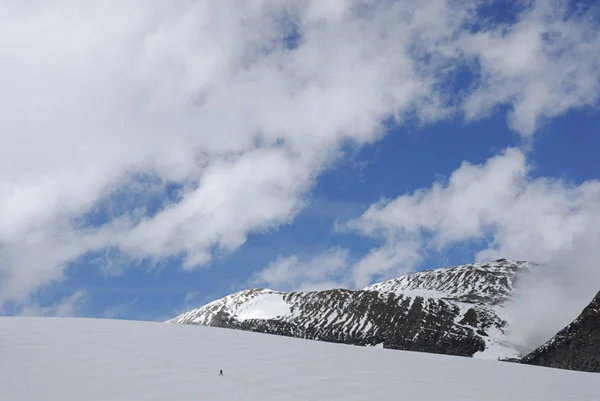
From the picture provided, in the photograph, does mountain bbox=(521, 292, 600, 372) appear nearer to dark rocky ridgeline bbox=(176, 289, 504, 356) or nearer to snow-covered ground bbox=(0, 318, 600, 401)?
snow-covered ground bbox=(0, 318, 600, 401)

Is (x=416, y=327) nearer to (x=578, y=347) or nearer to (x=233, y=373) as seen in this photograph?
(x=578, y=347)

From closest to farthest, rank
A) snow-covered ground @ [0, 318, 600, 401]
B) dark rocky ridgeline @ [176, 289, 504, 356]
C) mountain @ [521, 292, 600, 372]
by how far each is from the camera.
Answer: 1. snow-covered ground @ [0, 318, 600, 401]
2. mountain @ [521, 292, 600, 372]
3. dark rocky ridgeline @ [176, 289, 504, 356]

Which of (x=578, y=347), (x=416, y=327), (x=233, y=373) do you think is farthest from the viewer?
(x=416, y=327)

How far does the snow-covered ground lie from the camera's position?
22.2 feet

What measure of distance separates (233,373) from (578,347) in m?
83.4

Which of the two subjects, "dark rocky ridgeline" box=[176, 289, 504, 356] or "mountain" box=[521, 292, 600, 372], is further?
"dark rocky ridgeline" box=[176, 289, 504, 356]

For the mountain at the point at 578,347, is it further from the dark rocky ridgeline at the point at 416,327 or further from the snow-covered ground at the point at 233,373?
A: the dark rocky ridgeline at the point at 416,327

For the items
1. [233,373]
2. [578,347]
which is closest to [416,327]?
[578,347]

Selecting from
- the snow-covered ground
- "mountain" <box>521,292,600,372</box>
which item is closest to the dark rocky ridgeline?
"mountain" <box>521,292,600,372</box>

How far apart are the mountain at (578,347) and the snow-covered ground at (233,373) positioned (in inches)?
2889

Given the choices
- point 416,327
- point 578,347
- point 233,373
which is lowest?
point 233,373

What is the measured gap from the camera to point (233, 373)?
800 centimetres

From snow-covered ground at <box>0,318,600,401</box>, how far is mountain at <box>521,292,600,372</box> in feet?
241

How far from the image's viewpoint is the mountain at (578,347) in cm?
7269
